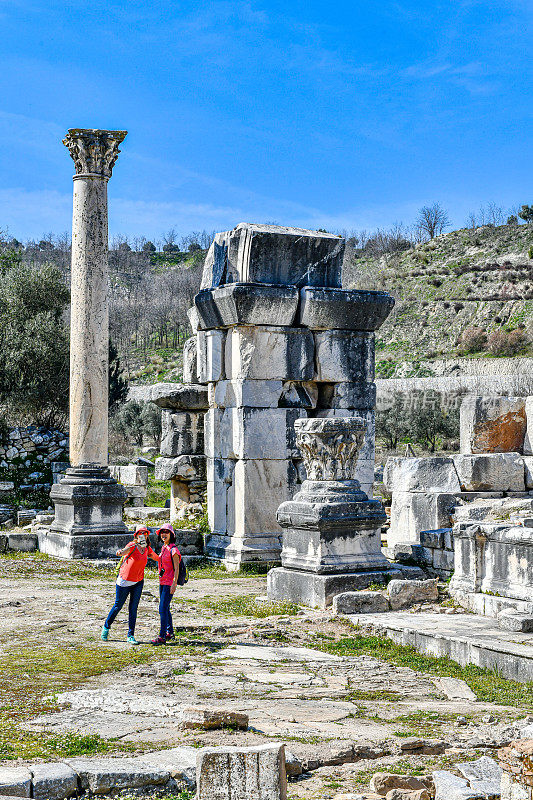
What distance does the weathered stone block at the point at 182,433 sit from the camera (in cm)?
1458

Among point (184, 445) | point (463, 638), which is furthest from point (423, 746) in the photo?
point (184, 445)

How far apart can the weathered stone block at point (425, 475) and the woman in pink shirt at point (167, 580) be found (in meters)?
5.08

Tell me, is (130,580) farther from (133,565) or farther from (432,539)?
(432,539)

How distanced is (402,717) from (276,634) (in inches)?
102

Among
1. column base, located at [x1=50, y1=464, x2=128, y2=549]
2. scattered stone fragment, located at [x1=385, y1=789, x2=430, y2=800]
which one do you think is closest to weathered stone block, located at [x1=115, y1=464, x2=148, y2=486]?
column base, located at [x1=50, y1=464, x2=128, y2=549]

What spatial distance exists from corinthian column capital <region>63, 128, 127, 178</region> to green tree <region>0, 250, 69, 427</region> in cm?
1104

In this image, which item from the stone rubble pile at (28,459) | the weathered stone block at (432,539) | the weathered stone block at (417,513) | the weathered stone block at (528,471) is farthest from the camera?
the stone rubble pile at (28,459)

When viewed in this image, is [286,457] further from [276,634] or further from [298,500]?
[276,634]

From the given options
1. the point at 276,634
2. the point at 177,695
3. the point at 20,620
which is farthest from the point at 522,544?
the point at 20,620

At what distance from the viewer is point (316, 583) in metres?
9.18

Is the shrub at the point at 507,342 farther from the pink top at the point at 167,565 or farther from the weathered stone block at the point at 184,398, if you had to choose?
the pink top at the point at 167,565

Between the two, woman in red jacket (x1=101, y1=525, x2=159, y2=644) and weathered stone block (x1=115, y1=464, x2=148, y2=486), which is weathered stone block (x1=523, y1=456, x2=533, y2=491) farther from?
weathered stone block (x1=115, y1=464, x2=148, y2=486)

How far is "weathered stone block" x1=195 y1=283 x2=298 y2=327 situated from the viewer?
11884 mm

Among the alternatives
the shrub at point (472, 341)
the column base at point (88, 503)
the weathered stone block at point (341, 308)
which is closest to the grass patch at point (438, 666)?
the weathered stone block at point (341, 308)
